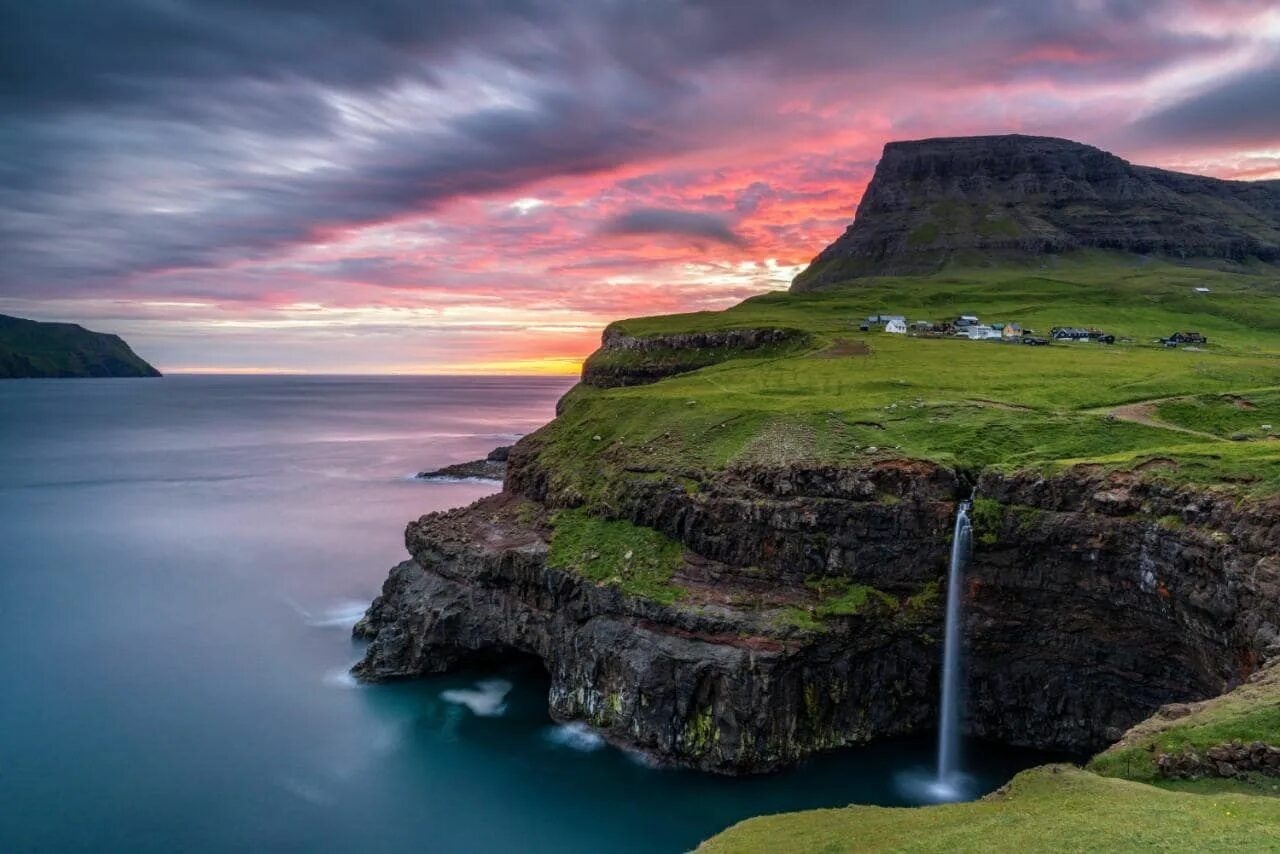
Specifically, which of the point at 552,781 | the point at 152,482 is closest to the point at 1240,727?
the point at 552,781

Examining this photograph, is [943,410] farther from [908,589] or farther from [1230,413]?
[1230,413]

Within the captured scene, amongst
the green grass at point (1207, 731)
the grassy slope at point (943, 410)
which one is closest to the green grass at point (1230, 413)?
the grassy slope at point (943, 410)

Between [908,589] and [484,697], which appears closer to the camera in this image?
[908,589]

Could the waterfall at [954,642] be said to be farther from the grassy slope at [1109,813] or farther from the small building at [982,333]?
the small building at [982,333]

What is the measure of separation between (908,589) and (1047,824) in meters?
21.1

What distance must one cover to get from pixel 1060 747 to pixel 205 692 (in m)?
52.2

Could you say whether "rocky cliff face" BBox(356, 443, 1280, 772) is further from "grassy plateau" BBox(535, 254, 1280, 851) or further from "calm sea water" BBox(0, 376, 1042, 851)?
"calm sea water" BBox(0, 376, 1042, 851)

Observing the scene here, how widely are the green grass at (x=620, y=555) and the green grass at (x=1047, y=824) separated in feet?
Answer: 51.1

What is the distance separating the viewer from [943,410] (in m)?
52.4

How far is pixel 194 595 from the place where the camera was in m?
67.2

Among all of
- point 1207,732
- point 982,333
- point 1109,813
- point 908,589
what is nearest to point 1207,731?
point 1207,732

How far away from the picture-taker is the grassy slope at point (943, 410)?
44562 millimetres

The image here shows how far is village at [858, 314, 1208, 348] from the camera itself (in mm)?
98562

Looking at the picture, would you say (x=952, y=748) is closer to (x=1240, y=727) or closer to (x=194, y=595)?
(x=1240, y=727)
